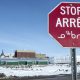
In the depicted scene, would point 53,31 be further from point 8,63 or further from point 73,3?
point 8,63

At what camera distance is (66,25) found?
4.44 meters

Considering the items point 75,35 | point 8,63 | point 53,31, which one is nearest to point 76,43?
point 75,35

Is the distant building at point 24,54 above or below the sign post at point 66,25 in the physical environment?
above

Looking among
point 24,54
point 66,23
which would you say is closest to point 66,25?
point 66,23

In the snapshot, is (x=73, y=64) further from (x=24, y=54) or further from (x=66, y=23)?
(x=24, y=54)

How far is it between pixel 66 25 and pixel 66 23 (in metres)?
0.03

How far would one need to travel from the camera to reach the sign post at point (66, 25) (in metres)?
4.43

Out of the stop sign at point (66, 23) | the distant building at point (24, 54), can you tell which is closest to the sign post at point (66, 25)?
the stop sign at point (66, 23)

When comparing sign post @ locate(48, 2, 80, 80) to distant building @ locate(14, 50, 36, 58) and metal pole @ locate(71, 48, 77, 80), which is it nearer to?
metal pole @ locate(71, 48, 77, 80)

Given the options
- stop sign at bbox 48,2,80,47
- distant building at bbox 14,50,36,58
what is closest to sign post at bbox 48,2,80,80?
stop sign at bbox 48,2,80,47

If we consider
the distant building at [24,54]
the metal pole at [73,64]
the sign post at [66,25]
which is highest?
the distant building at [24,54]

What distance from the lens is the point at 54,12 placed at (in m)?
4.47

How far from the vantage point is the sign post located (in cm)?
443

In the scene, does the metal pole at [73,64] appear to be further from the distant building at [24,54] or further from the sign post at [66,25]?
the distant building at [24,54]
